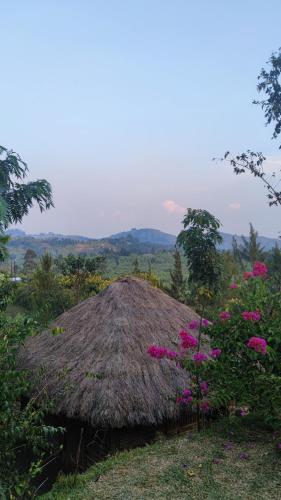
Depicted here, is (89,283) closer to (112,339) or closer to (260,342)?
(112,339)

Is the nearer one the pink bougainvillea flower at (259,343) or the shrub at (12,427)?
the shrub at (12,427)

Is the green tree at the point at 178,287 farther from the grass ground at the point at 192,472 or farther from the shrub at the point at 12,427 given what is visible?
the shrub at the point at 12,427

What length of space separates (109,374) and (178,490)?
9.95ft

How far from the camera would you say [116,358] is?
8.29 m

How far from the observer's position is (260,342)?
548 centimetres

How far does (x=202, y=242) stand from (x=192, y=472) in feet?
35.9

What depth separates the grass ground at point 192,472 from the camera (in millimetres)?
5188

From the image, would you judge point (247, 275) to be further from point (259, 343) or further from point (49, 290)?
point (49, 290)

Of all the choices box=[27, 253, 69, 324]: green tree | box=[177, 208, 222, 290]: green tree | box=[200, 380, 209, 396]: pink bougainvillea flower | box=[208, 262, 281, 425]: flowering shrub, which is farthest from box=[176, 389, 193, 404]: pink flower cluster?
box=[27, 253, 69, 324]: green tree

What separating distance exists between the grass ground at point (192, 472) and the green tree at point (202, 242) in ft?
31.0

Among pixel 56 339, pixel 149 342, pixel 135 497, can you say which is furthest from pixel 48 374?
pixel 135 497

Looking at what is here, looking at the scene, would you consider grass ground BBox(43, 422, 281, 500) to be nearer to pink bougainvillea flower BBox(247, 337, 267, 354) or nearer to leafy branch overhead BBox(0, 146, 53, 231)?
pink bougainvillea flower BBox(247, 337, 267, 354)

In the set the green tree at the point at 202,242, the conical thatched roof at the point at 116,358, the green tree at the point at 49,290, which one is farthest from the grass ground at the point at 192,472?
the green tree at the point at 49,290

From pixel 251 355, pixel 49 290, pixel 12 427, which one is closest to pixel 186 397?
pixel 251 355
